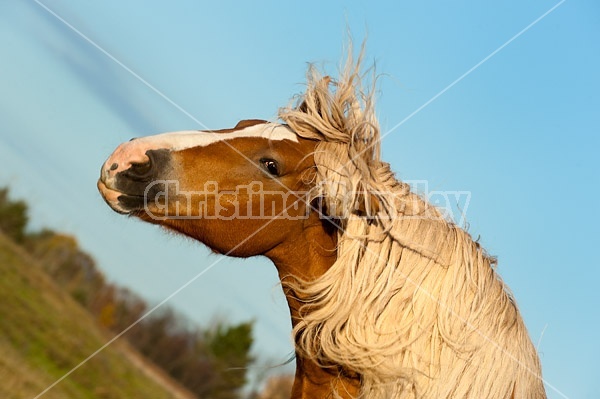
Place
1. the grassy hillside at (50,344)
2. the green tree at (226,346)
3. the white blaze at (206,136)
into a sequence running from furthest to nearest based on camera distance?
the green tree at (226,346) < the grassy hillside at (50,344) < the white blaze at (206,136)

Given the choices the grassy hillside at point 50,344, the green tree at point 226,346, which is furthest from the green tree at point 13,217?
the green tree at point 226,346

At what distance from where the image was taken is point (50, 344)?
1414 cm

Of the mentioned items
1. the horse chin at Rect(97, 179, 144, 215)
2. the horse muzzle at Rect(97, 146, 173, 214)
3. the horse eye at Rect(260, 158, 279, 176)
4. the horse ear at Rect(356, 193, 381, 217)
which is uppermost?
the horse ear at Rect(356, 193, 381, 217)

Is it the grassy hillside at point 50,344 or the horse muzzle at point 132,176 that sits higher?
the horse muzzle at point 132,176

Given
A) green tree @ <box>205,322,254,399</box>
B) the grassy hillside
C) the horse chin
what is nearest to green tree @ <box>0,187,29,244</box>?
the grassy hillside

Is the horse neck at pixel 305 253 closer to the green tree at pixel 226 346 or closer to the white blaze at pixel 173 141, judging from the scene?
the white blaze at pixel 173 141

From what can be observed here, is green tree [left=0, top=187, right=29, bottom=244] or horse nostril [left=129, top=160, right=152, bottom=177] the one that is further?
green tree [left=0, top=187, right=29, bottom=244]

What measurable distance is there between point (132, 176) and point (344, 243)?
136cm

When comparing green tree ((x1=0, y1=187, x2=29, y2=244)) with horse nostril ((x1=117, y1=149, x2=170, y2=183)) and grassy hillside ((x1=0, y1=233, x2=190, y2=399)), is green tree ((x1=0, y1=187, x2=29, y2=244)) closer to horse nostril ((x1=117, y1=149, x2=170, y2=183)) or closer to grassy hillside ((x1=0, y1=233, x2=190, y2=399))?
grassy hillside ((x1=0, y1=233, x2=190, y2=399))

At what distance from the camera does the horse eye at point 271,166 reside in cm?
455

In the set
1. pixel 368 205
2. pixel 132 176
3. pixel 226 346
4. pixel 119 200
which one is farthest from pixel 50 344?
pixel 368 205

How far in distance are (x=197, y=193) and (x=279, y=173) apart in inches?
21.9

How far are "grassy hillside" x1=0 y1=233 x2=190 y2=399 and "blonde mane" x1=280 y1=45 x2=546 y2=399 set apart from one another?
8249mm

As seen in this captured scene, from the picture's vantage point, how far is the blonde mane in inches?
160
